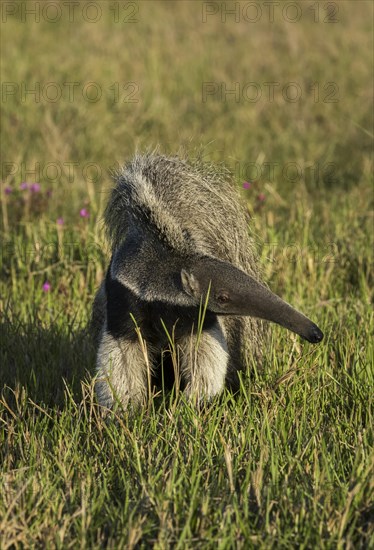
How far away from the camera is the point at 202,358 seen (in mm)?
4223

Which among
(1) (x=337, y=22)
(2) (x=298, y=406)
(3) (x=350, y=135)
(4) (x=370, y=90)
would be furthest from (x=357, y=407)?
(1) (x=337, y=22)

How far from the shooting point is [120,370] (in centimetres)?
427

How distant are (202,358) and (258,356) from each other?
0.80m

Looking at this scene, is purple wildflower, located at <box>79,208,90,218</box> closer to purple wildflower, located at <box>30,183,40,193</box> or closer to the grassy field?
the grassy field

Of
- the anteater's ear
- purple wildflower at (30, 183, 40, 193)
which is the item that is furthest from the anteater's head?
purple wildflower at (30, 183, 40, 193)

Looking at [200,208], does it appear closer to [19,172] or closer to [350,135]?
[19,172]

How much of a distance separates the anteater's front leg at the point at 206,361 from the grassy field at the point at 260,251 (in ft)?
0.43

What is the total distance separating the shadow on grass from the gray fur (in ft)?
1.69

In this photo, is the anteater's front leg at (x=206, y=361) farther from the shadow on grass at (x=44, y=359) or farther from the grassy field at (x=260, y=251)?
the shadow on grass at (x=44, y=359)

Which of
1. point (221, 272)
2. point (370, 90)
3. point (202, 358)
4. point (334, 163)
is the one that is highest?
point (370, 90)

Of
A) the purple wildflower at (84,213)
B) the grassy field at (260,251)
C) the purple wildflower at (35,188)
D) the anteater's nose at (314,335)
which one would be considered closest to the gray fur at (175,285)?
the anteater's nose at (314,335)

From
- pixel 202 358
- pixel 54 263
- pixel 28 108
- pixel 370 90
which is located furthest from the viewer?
pixel 370 90

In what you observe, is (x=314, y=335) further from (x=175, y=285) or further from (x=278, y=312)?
(x=175, y=285)

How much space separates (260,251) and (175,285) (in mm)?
2596
